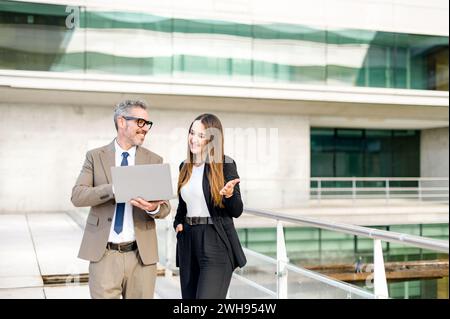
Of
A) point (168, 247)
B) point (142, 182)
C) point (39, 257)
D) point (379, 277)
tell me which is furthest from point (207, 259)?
point (168, 247)

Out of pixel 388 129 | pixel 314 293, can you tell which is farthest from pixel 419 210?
pixel 314 293

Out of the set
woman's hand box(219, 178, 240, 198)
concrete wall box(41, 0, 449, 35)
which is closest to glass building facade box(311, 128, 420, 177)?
concrete wall box(41, 0, 449, 35)

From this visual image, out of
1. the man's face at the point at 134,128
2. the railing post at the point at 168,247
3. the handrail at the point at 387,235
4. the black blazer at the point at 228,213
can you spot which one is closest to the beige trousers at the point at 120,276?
the black blazer at the point at 228,213

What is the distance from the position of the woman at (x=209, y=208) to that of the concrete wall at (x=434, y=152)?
14.7 m

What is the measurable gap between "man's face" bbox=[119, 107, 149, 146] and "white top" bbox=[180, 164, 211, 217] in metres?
0.32

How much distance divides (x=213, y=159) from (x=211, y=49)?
15.3 ft

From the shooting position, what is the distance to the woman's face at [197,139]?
223 centimetres

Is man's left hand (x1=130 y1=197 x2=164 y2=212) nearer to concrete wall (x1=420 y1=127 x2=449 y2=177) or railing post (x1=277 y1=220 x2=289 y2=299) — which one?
railing post (x1=277 y1=220 x2=289 y2=299)

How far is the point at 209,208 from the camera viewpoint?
227 cm

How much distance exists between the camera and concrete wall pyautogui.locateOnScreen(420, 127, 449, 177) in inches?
616

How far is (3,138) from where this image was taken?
3.30 meters

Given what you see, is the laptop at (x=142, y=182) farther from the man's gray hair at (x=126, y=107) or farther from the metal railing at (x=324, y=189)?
the metal railing at (x=324, y=189)

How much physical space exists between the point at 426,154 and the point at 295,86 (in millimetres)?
8467
